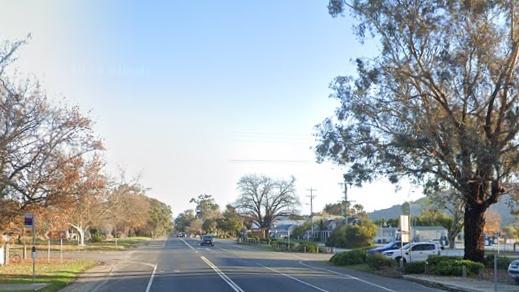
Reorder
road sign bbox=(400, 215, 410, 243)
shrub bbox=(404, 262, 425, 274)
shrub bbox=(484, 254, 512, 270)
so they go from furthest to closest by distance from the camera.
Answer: shrub bbox=(484, 254, 512, 270), shrub bbox=(404, 262, 425, 274), road sign bbox=(400, 215, 410, 243)

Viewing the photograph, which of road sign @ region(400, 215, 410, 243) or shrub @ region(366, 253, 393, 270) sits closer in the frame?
road sign @ region(400, 215, 410, 243)

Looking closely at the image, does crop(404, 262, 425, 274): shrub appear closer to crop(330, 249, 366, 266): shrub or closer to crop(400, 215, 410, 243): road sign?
crop(400, 215, 410, 243): road sign

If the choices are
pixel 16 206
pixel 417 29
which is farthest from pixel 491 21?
pixel 16 206

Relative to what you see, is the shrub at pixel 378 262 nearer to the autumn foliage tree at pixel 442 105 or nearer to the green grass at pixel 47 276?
the autumn foliage tree at pixel 442 105

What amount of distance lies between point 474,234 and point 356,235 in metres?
41.5

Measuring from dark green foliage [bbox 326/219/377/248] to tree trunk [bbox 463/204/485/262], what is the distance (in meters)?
40.6

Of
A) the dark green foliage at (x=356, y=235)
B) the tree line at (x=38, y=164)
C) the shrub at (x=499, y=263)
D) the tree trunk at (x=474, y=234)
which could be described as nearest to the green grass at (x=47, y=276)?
the tree line at (x=38, y=164)

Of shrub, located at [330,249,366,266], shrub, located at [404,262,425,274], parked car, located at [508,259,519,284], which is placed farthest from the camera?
shrub, located at [330,249,366,266]

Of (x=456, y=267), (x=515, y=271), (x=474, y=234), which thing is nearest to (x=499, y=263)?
(x=474, y=234)

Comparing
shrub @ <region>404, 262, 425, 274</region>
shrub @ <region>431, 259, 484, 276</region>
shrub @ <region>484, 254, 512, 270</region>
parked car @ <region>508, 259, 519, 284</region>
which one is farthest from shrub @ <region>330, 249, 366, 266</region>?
parked car @ <region>508, 259, 519, 284</region>

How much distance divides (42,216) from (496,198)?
26.2 m

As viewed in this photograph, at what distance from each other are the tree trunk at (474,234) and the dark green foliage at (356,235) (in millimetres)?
40633

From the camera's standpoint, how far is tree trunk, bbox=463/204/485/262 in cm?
3609

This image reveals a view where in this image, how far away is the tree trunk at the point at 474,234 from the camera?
36094mm
